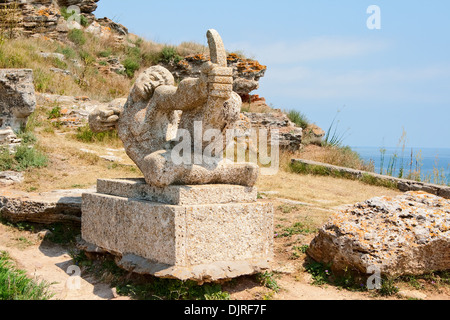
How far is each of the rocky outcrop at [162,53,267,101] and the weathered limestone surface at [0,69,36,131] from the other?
8766 millimetres

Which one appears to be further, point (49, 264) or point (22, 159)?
point (22, 159)

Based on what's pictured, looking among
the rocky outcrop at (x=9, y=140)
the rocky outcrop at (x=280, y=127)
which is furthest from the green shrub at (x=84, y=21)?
the rocky outcrop at (x=9, y=140)

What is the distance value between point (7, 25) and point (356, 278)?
581 inches

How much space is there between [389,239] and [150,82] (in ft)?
8.95

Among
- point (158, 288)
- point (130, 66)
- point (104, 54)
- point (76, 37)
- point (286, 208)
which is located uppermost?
point (76, 37)

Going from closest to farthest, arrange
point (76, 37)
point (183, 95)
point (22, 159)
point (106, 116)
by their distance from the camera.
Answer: point (183, 95)
point (106, 116)
point (22, 159)
point (76, 37)

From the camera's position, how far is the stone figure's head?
4.27 meters

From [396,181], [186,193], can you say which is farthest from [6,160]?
[396,181]

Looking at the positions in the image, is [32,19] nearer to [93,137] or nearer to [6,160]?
[93,137]

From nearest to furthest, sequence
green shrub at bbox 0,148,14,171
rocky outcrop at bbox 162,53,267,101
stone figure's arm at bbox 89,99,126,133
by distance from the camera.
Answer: stone figure's arm at bbox 89,99,126,133, green shrub at bbox 0,148,14,171, rocky outcrop at bbox 162,53,267,101

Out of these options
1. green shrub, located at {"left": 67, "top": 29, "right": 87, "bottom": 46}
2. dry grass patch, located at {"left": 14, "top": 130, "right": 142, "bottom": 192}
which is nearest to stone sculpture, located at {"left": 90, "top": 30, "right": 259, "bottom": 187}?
dry grass patch, located at {"left": 14, "top": 130, "right": 142, "bottom": 192}

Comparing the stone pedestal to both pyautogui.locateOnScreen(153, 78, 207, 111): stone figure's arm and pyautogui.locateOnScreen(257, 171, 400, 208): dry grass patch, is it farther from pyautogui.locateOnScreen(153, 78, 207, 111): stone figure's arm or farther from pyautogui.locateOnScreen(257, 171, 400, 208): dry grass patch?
pyautogui.locateOnScreen(257, 171, 400, 208): dry grass patch

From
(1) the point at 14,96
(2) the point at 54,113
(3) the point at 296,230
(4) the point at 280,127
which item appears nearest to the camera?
(3) the point at 296,230

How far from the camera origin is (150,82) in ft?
14.0
